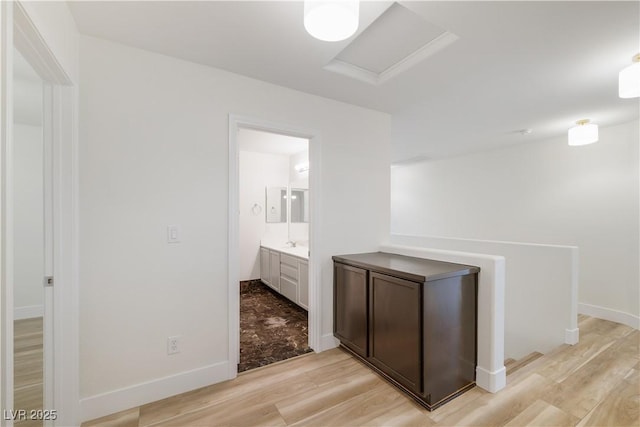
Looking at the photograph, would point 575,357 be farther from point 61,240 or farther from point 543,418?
point 61,240

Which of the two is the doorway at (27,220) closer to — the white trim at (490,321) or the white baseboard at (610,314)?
the white trim at (490,321)

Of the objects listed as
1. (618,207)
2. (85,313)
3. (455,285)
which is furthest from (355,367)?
(618,207)

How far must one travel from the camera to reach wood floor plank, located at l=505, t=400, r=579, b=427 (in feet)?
5.42

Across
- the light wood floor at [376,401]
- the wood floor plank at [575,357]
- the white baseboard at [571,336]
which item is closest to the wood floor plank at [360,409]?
the light wood floor at [376,401]

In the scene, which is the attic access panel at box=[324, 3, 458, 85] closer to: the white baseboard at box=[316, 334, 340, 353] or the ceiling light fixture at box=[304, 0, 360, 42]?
the ceiling light fixture at box=[304, 0, 360, 42]

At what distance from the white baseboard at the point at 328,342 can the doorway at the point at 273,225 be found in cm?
79

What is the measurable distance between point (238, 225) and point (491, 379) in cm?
223

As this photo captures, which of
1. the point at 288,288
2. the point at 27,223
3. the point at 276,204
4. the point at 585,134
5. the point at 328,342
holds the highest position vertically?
the point at 585,134

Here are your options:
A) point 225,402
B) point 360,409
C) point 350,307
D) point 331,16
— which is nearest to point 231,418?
point 225,402

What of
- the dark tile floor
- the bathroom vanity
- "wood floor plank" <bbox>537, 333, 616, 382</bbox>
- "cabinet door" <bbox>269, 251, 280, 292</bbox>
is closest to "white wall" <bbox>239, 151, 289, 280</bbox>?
the bathroom vanity

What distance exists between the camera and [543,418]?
170 cm

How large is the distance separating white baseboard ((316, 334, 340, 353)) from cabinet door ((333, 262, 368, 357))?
8 centimetres

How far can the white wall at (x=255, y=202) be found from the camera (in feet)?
15.7

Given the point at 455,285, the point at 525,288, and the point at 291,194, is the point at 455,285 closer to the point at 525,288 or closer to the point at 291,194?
the point at 525,288
